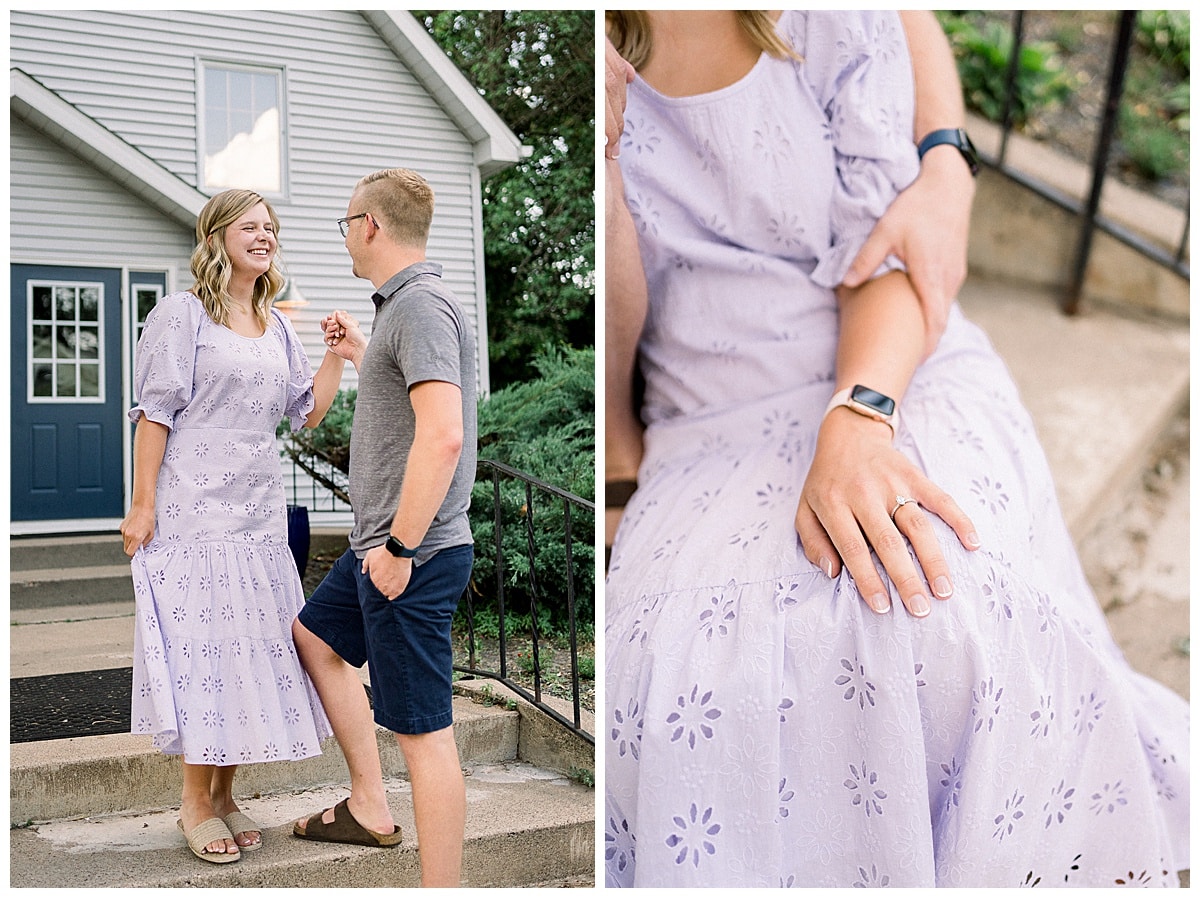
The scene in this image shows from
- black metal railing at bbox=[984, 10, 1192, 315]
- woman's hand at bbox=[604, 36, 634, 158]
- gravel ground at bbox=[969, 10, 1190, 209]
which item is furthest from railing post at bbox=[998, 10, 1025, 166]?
woman's hand at bbox=[604, 36, 634, 158]

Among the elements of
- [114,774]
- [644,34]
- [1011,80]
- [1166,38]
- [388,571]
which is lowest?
[114,774]

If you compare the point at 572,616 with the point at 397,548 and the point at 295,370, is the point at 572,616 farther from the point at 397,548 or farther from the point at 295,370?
the point at 295,370

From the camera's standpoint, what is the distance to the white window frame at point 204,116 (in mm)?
1762

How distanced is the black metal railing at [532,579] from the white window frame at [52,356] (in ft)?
2.30

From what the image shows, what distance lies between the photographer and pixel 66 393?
176 centimetres

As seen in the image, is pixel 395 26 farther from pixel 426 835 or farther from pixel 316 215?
pixel 426 835

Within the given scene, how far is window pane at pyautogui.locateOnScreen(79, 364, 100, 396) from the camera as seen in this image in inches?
68.7

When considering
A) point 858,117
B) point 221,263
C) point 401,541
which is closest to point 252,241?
point 221,263

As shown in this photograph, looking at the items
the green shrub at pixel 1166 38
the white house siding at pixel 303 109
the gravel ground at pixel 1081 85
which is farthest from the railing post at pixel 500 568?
the green shrub at pixel 1166 38

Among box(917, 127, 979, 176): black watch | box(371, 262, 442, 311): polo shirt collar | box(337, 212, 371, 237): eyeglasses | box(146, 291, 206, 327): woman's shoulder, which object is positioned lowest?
box(146, 291, 206, 327): woman's shoulder

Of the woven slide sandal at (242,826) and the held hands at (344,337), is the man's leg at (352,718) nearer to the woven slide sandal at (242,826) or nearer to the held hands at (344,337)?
the woven slide sandal at (242,826)

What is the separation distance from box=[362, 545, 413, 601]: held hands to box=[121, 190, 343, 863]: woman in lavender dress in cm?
24

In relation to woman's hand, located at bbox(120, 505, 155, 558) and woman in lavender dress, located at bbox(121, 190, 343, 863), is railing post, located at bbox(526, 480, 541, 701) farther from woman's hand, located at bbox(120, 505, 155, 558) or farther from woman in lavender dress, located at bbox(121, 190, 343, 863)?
woman's hand, located at bbox(120, 505, 155, 558)

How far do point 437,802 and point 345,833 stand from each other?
195 millimetres
